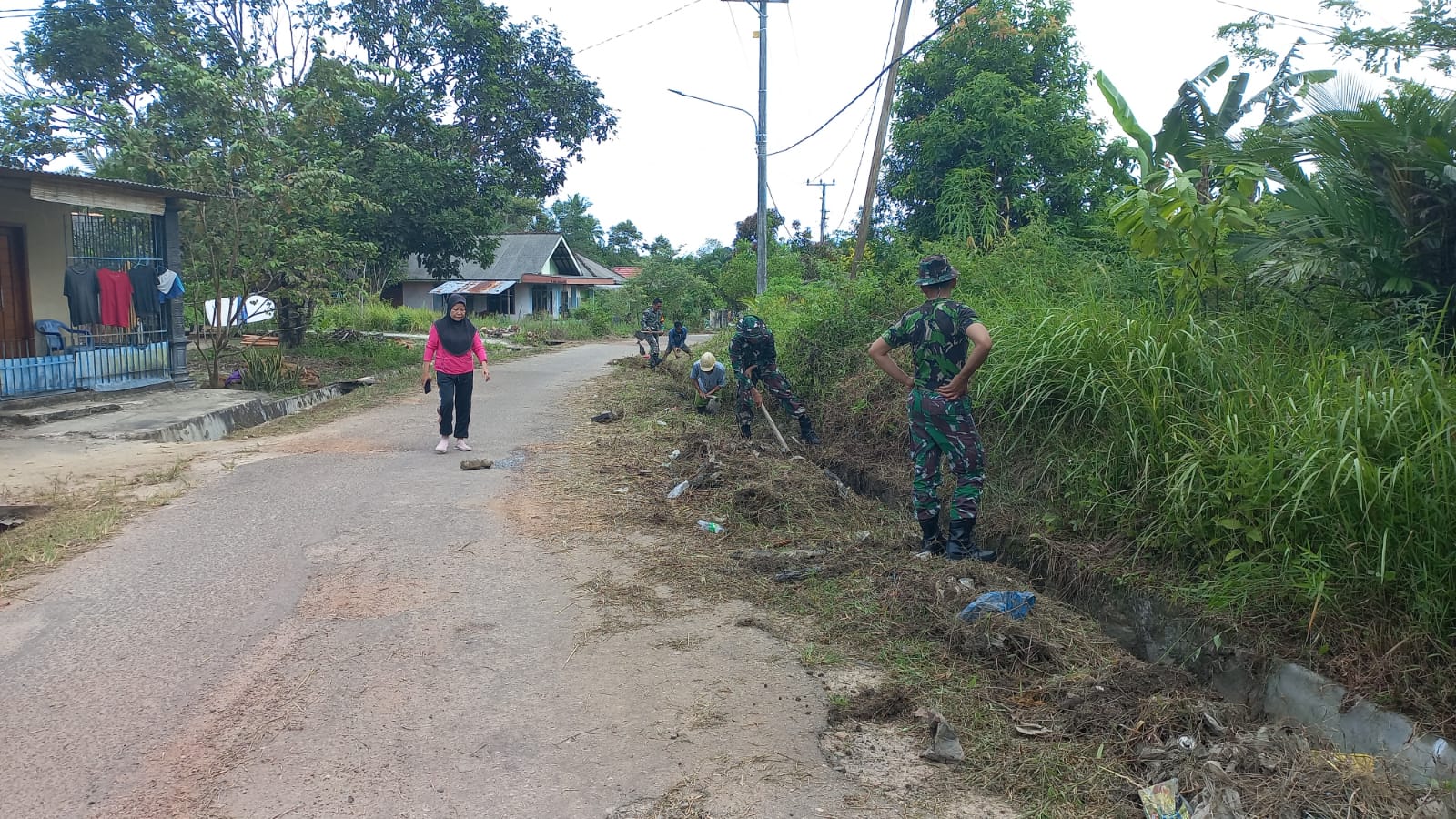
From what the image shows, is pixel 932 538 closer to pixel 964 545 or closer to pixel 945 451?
pixel 964 545

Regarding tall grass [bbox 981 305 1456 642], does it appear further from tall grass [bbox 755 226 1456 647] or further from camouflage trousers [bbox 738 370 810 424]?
camouflage trousers [bbox 738 370 810 424]

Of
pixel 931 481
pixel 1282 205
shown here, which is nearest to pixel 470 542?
pixel 931 481

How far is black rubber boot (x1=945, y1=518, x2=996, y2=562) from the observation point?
5516 mm

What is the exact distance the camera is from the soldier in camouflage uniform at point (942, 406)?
548 cm

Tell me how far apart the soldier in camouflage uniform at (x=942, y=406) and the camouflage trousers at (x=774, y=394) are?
4.04 m

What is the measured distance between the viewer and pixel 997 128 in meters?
15.7

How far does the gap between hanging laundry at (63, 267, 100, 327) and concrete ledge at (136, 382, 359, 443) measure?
2.46 metres

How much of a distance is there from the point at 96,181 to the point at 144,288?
2167mm

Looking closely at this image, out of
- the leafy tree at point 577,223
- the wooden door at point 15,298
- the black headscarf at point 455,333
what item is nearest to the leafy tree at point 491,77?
the wooden door at point 15,298

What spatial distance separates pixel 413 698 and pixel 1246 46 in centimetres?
1850

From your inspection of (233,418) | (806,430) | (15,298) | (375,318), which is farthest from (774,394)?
(375,318)

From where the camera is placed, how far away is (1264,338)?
5566mm

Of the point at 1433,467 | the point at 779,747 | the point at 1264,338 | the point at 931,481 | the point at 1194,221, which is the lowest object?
the point at 779,747

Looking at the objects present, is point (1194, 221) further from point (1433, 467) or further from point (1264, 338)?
point (1433, 467)
